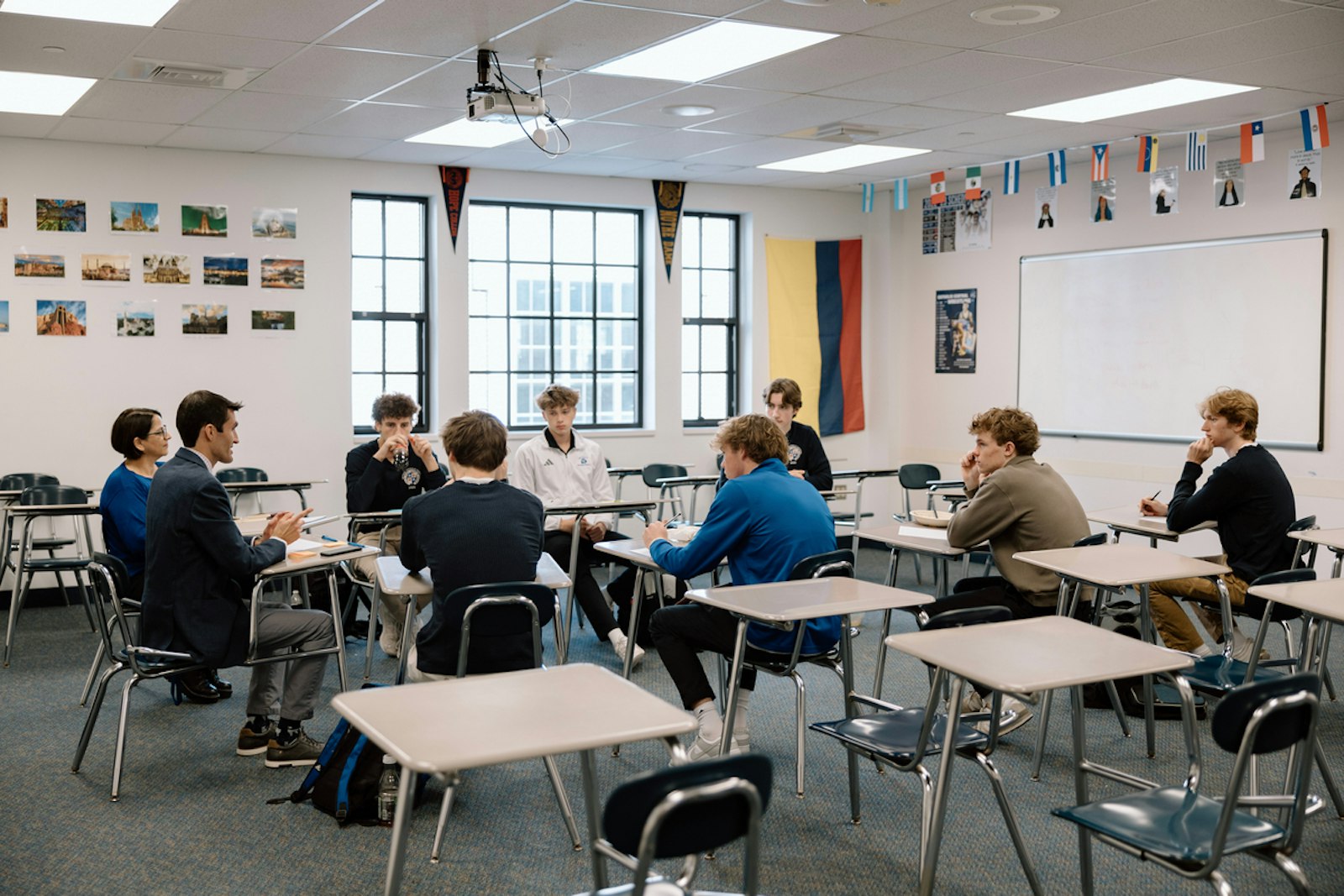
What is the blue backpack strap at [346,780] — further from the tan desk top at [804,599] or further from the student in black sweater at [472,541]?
the tan desk top at [804,599]

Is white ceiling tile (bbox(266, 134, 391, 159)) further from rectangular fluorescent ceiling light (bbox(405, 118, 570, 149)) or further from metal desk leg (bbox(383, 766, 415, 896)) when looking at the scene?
metal desk leg (bbox(383, 766, 415, 896))

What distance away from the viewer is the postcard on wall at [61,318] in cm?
709

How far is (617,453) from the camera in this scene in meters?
8.71

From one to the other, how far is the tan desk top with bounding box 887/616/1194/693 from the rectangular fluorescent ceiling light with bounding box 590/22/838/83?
2.72 metres

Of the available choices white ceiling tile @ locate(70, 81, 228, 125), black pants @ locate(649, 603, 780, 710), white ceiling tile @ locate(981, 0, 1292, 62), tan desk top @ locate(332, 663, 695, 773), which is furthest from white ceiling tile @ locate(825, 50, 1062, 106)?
tan desk top @ locate(332, 663, 695, 773)

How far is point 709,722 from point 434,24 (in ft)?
9.23

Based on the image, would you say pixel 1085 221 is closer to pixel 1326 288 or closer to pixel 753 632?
pixel 1326 288

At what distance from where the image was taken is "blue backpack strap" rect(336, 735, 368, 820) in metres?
3.54

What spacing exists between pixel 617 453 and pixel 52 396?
365 centimetres

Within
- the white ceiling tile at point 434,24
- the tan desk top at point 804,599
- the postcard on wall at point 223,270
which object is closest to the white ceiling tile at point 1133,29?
the white ceiling tile at point 434,24

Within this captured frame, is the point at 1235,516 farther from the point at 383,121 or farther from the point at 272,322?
the point at 272,322

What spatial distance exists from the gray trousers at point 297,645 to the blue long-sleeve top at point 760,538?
46.4 inches

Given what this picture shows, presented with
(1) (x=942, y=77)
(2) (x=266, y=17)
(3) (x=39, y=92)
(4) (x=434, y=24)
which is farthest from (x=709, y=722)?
(3) (x=39, y=92)

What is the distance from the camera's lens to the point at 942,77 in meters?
5.45
